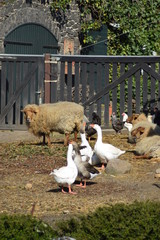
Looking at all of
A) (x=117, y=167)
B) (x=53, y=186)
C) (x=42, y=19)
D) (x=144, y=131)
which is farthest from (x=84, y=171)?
(x=42, y=19)

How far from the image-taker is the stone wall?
77.3 feet

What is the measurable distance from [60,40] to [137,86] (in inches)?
210

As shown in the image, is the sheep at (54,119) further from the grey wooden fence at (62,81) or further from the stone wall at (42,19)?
the stone wall at (42,19)

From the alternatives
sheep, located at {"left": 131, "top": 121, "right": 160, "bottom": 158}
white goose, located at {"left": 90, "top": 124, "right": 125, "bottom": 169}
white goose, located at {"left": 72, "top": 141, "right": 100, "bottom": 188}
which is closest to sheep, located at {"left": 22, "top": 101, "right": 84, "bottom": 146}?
sheep, located at {"left": 131, "top": 121, "right": 160, "bottom": 158}

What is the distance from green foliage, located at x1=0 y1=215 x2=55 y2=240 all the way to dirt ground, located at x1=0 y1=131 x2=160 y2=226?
0.87m

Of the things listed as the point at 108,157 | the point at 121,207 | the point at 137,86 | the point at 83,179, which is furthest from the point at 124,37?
the point at 121,207

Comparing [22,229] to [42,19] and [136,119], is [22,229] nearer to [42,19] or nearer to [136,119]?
[136,119]

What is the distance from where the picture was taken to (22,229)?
7.46 m

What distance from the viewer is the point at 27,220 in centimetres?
762

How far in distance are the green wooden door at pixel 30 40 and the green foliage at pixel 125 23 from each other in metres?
1.57

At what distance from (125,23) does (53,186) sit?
49.5ft

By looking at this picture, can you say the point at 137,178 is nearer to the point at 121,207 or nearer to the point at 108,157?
the point at 108,157

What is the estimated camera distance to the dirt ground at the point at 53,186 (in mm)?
10727

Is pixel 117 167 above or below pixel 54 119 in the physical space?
below
